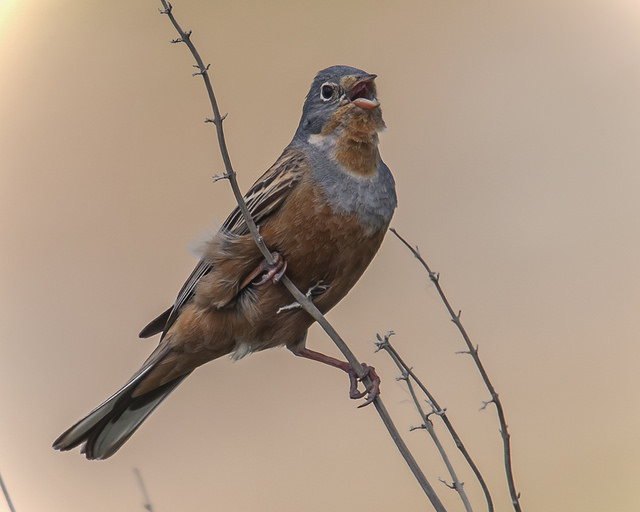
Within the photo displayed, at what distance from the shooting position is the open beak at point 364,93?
3.56 meters

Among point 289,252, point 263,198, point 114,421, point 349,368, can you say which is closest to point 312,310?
point 289,252

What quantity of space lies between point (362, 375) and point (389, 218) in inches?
45.6

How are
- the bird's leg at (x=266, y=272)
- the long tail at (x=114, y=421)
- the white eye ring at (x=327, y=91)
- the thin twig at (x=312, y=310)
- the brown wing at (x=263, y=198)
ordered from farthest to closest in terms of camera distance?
the long tail at (x=114, y=421)
the white eye ring at (x=327, y=91)
the brown wing at (x=263, y=198)
the bird's leg at (x=266, y=272)
the thin twig at (x=312, y=310)

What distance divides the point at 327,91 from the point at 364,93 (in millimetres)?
196

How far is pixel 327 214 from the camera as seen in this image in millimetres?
3459

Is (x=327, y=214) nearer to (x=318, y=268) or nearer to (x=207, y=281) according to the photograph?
(x=318, y=268)

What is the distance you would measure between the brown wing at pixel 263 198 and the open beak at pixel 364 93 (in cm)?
37

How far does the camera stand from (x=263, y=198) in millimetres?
3566

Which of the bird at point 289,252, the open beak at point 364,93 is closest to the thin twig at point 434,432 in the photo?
the bird at point 289,252

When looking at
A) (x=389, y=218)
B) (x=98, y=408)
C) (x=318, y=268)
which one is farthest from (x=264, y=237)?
(x=98, y=408)

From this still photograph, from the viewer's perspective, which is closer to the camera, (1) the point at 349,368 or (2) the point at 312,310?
(2) the point at 312,310

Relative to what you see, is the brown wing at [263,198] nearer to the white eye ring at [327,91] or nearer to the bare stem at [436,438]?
the white eye ring at [327,91]

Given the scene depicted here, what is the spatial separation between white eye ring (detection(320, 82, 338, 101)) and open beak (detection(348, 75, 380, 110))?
98 millimetres

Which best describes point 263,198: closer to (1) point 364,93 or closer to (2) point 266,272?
(2) point 266,272
